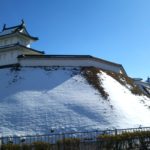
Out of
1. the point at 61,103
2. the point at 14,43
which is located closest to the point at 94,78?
the point at 61,103

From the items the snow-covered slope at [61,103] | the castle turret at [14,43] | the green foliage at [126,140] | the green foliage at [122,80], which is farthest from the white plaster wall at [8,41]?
the green foliage at [126,140]

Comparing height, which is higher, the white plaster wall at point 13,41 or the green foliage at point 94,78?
the white plaster wall at point 13,41

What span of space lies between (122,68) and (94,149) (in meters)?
23.6

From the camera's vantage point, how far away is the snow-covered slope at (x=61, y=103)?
22812 millimetres

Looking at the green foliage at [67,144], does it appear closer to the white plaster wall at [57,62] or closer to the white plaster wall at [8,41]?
the white plaster wall at [57,62]

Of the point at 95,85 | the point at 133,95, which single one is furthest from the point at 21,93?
the point at 133,95

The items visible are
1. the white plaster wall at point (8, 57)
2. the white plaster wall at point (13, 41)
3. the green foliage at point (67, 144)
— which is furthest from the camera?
the white plaster wall at point (13, 41)

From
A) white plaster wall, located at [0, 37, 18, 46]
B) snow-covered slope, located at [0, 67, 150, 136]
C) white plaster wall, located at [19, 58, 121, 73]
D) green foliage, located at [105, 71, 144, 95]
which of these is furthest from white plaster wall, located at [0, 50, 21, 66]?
green foliage, located at [105, 71, 144, 95]

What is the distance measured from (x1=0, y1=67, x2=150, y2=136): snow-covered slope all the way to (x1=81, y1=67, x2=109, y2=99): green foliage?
385 mm

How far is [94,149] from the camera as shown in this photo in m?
14.9

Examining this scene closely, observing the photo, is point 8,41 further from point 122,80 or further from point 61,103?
point 61,103

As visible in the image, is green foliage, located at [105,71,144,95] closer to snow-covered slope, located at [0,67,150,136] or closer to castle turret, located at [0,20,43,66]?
snow-covered slope, located at [0,67,150,136]

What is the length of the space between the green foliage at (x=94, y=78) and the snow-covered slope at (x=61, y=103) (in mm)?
385

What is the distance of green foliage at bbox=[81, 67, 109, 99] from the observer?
2836cm
